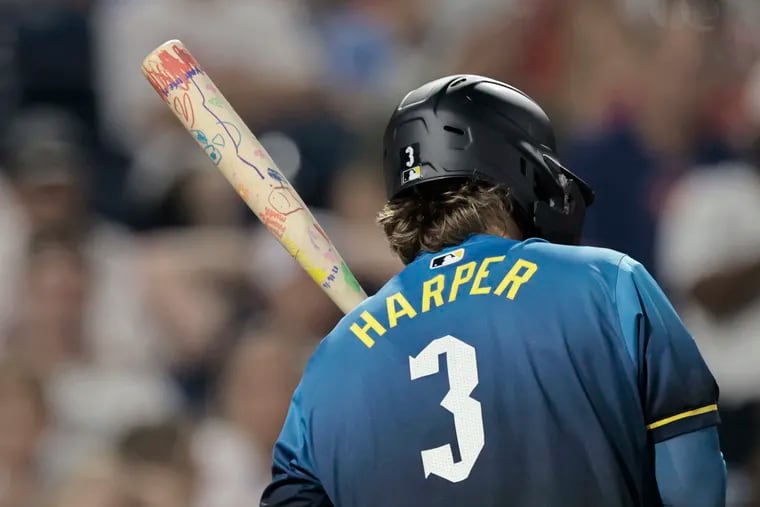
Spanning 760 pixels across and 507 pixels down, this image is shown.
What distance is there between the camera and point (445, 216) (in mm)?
2045

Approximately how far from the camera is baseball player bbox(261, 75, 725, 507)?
179 cm

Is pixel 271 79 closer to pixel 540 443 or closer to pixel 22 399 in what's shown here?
pixel 22 399

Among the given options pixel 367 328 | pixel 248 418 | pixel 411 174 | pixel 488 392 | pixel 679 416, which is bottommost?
pixel 248 418

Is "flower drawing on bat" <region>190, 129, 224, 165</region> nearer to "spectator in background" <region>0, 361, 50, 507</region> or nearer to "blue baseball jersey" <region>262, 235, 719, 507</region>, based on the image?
"blue baseball jersey" <region>262, 235, 719, 507</region>

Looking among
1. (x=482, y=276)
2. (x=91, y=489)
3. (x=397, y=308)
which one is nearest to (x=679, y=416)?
(x=482, y=276)

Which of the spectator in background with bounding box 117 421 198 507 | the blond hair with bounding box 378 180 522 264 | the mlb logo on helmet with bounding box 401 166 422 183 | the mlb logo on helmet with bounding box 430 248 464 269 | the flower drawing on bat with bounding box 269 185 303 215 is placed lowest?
the spectator in background with bounding box 117 421 198 507

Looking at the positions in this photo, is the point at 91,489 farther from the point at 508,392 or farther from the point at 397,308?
the point at 508,392

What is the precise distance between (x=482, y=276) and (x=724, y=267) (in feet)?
12.1

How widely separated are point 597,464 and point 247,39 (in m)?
4.24

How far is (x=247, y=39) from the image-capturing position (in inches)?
223

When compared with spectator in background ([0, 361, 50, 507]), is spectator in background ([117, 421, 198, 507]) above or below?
below

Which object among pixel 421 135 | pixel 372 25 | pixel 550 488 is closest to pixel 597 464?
pixel 550 488

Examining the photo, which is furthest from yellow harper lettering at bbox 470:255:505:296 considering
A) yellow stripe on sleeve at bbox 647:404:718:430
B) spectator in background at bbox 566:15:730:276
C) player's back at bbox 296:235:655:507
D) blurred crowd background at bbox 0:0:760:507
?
spectator in background at bbox 566:15:730:276

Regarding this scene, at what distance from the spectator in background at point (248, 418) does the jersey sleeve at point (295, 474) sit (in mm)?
3000
